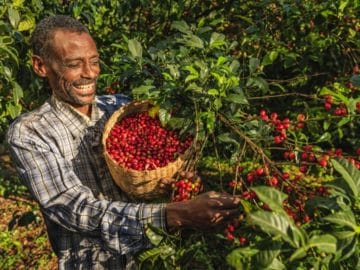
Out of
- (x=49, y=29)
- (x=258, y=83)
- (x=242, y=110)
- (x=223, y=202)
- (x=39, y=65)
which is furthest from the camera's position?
(x=242, y=110)

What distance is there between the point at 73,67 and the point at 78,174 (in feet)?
1.88

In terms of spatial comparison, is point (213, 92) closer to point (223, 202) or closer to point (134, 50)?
point (223, 202)

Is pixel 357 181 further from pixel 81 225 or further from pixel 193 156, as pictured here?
pixel 81 225

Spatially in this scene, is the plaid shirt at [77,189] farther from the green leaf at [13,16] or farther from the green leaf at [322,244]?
the green leaf at [322,244]

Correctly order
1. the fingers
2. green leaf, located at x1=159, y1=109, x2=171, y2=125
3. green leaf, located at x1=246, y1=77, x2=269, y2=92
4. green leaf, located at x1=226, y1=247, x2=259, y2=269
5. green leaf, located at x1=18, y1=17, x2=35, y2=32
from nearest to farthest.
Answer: green leaf, located at x1=226, y1=247, x2=259, y2=269
the fingers
green leaf, located at x1=159, y1=109, x2=171, y2=125
green leaf, located at x1=246, y1=77, x2=269, y2=92
green leaf, located at x1=18, y1=17, x2=35, y2=32

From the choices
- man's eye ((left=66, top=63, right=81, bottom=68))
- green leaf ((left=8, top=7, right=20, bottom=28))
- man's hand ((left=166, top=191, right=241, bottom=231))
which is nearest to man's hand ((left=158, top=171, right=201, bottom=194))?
man's hand ((left=166, top=191, right=241, bottom=231))

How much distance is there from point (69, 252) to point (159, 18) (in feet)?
8.22

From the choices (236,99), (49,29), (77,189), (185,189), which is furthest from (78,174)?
(236,99)

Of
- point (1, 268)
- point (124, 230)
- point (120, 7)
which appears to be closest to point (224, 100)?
point (124, 230)

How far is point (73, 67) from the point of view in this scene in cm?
244

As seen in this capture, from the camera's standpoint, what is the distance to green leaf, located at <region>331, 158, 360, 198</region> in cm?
126

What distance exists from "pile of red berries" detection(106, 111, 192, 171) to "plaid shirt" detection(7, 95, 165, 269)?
0.64 feet

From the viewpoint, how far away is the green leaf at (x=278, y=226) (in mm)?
1137

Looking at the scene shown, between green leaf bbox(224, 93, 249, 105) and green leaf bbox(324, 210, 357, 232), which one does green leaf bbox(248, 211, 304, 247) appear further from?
green leaf bbox(224, 93, 249, 105)
